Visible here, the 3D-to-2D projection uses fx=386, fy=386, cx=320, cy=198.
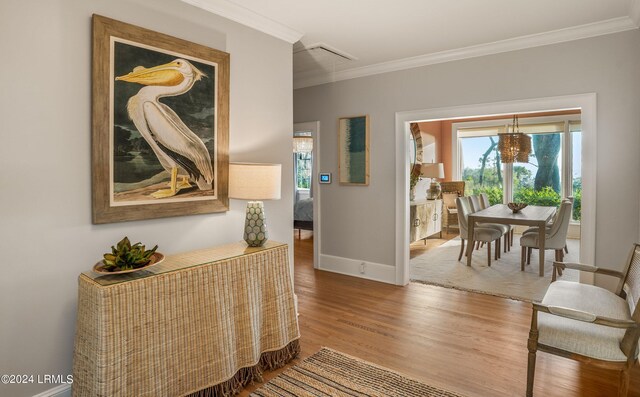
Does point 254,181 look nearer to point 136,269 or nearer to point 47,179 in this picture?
point 136,269

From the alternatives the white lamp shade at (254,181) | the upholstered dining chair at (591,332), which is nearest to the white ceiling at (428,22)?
the white lamp shade at (254,181)

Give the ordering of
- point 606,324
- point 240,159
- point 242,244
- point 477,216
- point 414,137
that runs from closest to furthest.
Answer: point 606,324 → point 242,244 → point 240,159 → point 477,216 → point 414,137

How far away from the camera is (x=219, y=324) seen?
2193 mm

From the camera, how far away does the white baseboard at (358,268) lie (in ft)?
14.5

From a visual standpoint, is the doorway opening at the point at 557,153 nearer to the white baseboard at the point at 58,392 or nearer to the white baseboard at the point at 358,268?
the white baseboard at the point at 358,268

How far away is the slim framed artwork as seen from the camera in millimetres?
4535

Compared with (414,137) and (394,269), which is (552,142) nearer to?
(414,137)

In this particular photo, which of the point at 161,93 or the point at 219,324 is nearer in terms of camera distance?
the point at 219,324

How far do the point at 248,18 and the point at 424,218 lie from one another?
429 centimetres

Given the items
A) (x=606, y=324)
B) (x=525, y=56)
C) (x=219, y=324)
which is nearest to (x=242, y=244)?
(x=219, y=324)

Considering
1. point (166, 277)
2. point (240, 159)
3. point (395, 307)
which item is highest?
point (240, 159)

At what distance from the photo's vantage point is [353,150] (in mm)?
4633

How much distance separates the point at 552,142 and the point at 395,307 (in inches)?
220

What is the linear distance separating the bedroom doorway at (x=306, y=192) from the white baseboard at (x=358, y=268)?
0.18 meters
